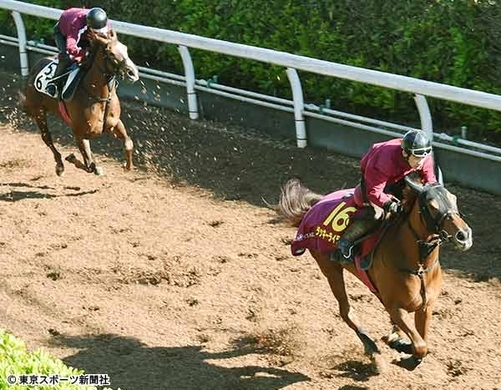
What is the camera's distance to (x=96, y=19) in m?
9.52

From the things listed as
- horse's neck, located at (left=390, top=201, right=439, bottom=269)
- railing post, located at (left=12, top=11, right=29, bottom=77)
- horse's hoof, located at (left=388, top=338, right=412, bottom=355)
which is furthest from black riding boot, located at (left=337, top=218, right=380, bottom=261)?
railing post, located at (left=12, top=11, right=29, bottom=77)

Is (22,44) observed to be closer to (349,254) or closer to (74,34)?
(74,34)

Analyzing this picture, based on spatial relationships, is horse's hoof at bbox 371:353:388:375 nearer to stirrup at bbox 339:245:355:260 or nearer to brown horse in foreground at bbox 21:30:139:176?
stirrup at bbox 339:245:355:260

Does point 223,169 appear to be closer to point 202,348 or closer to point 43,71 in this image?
point 43,71

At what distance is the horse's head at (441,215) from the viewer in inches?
220

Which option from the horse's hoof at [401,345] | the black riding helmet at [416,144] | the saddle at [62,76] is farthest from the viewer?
the saddle at [62,76]

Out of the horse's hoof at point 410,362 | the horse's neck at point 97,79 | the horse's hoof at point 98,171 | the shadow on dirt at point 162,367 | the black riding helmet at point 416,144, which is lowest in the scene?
the shadow on dirt at point 162,367

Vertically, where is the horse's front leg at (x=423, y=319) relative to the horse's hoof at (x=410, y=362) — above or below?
above

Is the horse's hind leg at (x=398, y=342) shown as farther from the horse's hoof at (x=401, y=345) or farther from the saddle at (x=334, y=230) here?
the saddle at (x=334, y=230)

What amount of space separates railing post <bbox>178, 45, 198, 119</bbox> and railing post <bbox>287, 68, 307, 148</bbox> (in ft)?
4.71

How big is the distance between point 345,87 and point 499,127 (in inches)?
71.6

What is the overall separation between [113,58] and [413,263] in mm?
4344

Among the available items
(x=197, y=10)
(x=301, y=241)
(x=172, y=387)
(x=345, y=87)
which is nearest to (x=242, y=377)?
(x=172, y=387)

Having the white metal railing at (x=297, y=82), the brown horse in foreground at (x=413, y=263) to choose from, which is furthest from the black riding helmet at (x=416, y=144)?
the white metal railing at (x=297, y=82)
